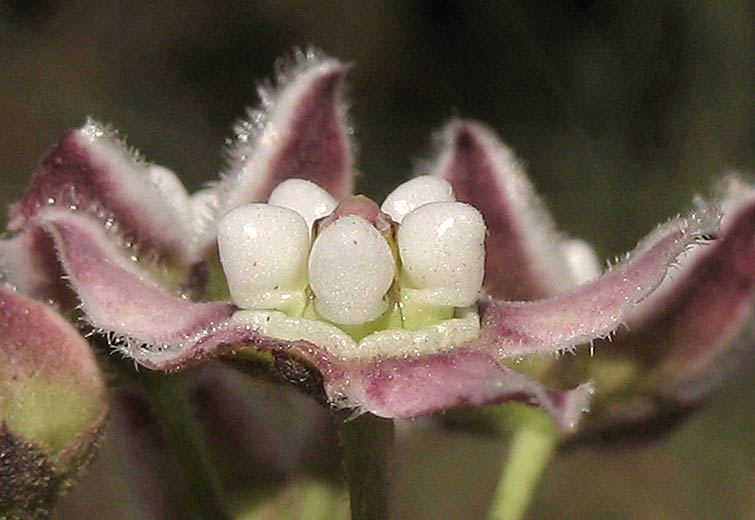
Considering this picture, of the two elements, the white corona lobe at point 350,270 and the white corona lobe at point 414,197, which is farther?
the white corona lobe at point 414,197

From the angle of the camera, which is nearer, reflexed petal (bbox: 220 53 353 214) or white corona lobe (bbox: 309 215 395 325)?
white corona lobe (bbox: 309 215 395 325)

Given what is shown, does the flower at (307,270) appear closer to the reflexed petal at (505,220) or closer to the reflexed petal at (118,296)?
the reflexed petal at (118,296)

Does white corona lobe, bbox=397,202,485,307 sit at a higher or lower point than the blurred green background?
lower

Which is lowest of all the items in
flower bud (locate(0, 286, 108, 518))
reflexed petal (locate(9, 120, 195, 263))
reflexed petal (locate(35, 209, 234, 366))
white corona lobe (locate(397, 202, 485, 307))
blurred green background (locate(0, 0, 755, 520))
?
flower bud (locate(0, 286, 108, 518))

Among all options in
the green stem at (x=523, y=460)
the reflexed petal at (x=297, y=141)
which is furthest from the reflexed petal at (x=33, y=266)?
the green stem at (x=523, y=460)

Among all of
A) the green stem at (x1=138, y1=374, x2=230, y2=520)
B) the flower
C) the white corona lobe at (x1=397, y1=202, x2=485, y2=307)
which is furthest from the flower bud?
the white corona lobe at (x1=397, y1=202, x2=485, y2=307)

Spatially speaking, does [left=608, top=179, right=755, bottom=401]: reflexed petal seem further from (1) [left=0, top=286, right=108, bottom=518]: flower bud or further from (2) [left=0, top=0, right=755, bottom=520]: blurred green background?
(2) [left=0, top=0, right=755, bottom=520]: blurred green background

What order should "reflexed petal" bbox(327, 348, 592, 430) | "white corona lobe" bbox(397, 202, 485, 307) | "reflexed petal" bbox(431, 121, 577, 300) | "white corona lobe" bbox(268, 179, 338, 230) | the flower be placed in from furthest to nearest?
"reflexed petal" bbox(431, 121, 577, 300) < "white corona lobe" bbox(268, 179, 338, 230) < "white corona lobe" bbox(397, 202, 485, 307) < the flower < "reflexed petal" bbox(327, 348, 592, 430)

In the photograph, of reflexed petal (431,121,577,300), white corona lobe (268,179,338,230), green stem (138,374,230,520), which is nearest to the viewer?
white corona lobe (268,179,338,230)
